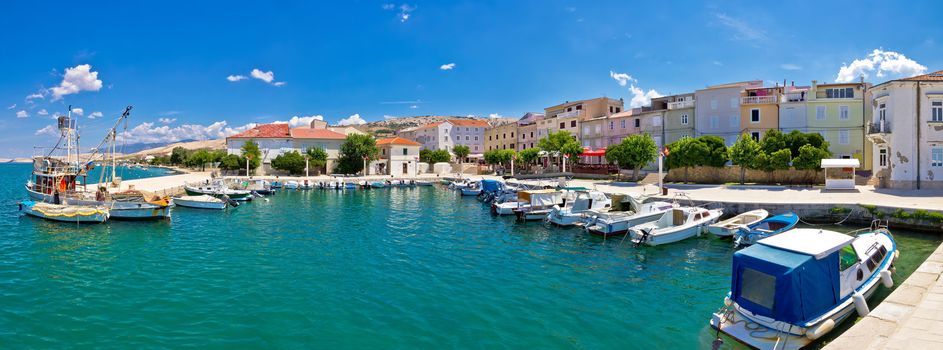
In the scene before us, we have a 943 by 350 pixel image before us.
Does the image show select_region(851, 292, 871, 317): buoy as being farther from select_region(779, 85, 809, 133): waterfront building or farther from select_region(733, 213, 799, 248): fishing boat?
select_region(779, 85, 809, 133): waterfront building

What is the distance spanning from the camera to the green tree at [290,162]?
71938 millimetres

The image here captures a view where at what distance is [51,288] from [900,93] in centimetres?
4646

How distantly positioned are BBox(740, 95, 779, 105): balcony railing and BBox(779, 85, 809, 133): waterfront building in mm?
714

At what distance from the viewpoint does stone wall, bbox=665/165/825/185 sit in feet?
123

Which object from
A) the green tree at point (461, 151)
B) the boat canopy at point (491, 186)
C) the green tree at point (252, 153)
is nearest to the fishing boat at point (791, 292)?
the boat canopy at point (491, 186)

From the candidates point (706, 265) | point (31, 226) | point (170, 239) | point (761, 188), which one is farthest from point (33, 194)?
point (761, 188)

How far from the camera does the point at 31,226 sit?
87.8 feet

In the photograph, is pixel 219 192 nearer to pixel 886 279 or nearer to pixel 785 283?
pixel 785 283

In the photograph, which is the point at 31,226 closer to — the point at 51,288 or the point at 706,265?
the point at 51,288

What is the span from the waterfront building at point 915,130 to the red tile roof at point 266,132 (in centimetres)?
7416

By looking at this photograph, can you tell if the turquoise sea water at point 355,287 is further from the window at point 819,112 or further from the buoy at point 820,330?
the window at point 819,112

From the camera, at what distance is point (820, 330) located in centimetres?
966

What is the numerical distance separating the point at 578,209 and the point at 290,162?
186 feet

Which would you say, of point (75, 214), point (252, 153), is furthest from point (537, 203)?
point (252, 153)
